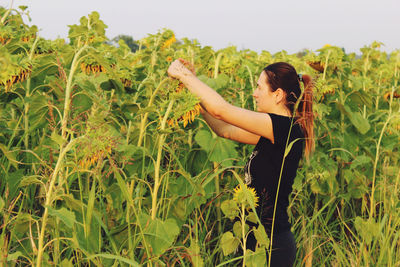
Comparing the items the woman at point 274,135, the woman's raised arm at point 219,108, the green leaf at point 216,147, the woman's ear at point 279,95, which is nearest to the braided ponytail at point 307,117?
the woman at point 274,135

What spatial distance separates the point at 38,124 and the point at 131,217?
0.66 metres

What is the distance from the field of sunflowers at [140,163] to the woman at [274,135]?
0.51 ft

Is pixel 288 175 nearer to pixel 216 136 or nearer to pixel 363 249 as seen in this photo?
pixel 216 136

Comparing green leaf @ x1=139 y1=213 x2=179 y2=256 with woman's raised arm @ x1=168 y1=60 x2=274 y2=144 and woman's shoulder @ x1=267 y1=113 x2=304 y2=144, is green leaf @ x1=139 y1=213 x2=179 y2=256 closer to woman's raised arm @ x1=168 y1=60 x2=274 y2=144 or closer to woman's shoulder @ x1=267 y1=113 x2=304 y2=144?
woman's raised arm @ x1=168 y1=60 x2=274 y2=144

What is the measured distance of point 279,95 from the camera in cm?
261

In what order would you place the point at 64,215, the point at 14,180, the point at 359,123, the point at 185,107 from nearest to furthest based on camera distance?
the point at 64,215, the point at 185,107, the point at 14,180, the point at 359,123

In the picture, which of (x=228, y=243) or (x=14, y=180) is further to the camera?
(x=14, y=180)

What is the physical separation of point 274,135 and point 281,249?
599mm

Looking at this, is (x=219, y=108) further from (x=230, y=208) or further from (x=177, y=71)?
(x=230, y=208)

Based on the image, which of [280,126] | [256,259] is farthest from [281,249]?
[280,126]

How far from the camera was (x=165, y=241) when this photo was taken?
205cm

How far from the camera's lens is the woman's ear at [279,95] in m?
2.61

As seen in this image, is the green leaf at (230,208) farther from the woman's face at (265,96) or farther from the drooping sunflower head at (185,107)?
the woman's face at (265,96)

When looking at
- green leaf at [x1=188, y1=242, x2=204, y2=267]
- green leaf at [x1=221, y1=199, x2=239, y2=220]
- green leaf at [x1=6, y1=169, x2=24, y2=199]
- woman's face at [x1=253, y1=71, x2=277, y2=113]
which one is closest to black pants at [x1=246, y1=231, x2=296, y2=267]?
green leaf at [x1=188, y1=242, x2=204, y2=267]
